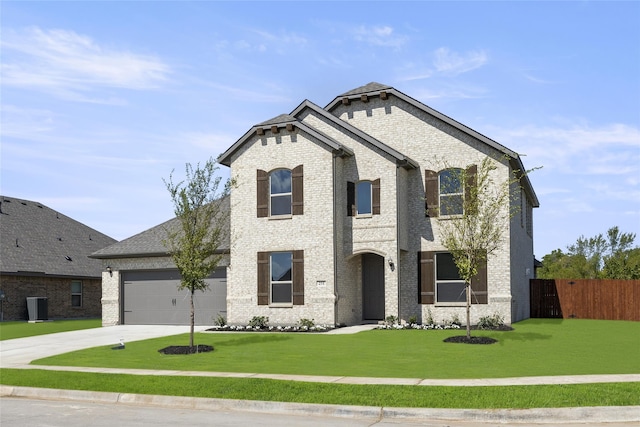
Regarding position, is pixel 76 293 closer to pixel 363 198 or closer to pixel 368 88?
pixel 363 198

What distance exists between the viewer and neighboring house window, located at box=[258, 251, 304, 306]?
25250 millimetres

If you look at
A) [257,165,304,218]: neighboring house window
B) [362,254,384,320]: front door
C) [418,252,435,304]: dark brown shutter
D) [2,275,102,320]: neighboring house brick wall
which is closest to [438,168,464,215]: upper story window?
[418,252,435,304]: dark brown shutter

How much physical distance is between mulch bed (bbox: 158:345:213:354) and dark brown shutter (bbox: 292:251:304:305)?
611 centimetres

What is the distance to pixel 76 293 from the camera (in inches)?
1549

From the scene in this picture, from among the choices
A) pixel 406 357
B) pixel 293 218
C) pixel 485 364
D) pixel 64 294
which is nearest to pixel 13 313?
pixel 64 294

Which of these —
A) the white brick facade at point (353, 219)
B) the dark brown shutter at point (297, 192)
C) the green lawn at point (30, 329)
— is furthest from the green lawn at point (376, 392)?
the green lawn at point (30, 329)

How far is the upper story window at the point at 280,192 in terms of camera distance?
26.0 meters

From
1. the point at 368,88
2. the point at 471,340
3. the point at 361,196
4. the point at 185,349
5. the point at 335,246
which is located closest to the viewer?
the point at 185,349

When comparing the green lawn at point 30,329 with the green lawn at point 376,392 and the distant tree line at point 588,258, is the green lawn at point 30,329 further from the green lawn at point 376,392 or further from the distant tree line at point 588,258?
the distant tree line at point 588,258

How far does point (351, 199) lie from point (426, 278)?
4163 mm

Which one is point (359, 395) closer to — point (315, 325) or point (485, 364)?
point (485, 364)

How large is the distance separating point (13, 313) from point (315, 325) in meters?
19.3

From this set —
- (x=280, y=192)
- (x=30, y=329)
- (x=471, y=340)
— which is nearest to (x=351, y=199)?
(x=280, y=192)

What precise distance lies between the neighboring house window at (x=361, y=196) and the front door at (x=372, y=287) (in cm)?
226
